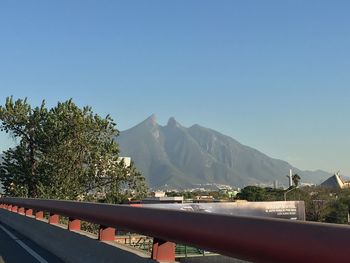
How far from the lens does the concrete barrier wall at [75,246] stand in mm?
7145

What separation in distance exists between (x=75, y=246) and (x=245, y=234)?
6272 mm

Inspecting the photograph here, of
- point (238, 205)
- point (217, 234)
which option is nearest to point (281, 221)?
A: point (217, 234)

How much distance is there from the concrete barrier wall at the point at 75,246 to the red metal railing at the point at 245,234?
0.35 meters

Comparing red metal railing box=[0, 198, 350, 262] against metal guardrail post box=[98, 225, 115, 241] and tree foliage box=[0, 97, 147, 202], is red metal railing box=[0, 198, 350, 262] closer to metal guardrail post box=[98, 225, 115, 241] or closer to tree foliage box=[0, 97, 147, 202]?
metal guardrail post box=[98, 225, 115, 241]

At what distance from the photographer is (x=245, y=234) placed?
406 cm

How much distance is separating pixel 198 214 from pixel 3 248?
9019 mm

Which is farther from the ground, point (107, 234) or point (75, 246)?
point (107, 234)

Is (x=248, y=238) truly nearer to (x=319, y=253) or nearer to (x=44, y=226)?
(x=319, y=253)

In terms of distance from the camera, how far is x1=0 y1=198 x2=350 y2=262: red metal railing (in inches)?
127

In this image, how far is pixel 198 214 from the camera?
5176 mm

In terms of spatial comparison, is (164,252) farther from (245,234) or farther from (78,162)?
(78,162)

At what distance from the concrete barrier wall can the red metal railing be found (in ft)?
1.16

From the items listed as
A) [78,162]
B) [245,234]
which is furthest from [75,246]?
[78,162]

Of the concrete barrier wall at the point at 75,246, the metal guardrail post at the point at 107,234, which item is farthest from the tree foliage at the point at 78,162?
the metal guardrail post at the point at 107,234
